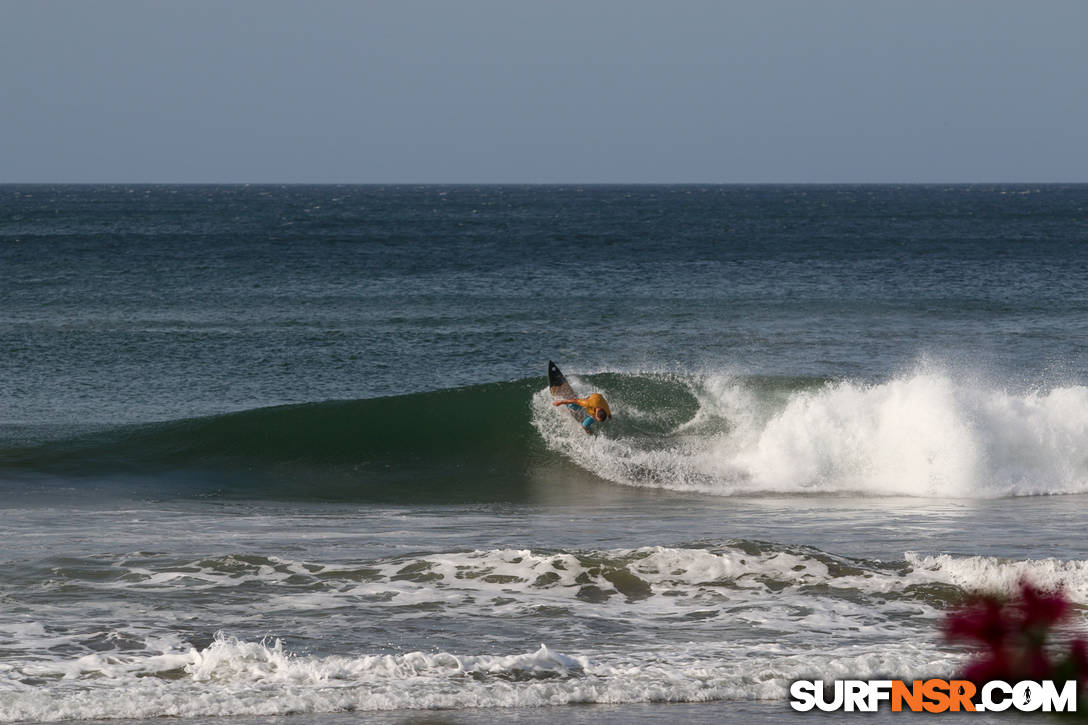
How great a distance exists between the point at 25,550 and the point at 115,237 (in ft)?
234

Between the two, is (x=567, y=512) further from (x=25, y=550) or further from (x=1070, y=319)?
(x=1070, y=319)

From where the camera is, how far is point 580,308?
130 ft

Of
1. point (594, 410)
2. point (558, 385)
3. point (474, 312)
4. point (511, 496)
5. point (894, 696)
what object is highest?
point (474, 312)

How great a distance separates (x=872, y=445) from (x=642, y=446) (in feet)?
12.3

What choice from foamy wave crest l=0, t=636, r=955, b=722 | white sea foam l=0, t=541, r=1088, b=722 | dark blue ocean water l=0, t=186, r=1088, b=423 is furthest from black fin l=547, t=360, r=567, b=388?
foamy wave crest l=0, t=636, r=955, b=722

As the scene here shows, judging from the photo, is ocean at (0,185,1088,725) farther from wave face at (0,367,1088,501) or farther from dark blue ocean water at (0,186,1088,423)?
dark blue ocean water at (0,186,1088,423)

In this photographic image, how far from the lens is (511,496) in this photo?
17516mm

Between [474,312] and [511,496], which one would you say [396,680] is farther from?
[474,312]

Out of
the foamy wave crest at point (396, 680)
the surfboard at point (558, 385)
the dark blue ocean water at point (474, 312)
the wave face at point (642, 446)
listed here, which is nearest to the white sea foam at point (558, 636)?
the foamy wave crest at point (396, 680)

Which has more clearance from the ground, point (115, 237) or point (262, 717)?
point (115, 237)

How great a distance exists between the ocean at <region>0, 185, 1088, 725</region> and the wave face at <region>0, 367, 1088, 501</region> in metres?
0.07

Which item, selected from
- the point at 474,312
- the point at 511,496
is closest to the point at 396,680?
the point at 511,496

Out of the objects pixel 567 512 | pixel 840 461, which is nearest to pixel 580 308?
pixel 840 461

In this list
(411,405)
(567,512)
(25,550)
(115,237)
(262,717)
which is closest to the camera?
(262,717)
